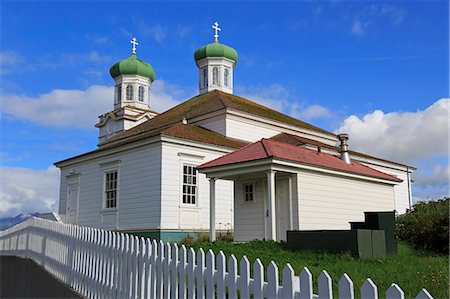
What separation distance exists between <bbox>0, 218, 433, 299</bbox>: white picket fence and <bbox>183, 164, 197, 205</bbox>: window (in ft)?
24.3

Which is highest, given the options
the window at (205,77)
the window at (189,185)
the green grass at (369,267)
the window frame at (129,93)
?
the window frame at (129,93)

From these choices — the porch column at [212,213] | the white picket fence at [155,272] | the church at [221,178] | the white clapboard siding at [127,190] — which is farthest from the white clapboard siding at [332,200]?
the white clapboard siding at [127,190]

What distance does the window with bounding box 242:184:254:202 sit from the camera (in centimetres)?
1330

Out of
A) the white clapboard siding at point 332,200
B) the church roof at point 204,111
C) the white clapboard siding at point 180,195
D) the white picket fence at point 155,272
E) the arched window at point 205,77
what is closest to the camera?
the white picket fence at point 155,272

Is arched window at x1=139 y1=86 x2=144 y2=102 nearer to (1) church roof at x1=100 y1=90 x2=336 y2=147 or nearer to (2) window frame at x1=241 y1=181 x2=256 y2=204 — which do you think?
(1) church roof at x1=100 y1=90 x2=336 y2=147

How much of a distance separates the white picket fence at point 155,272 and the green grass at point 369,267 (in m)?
1.21

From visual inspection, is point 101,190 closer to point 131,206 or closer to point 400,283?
point 131,206

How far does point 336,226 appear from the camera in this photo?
13.6 meters

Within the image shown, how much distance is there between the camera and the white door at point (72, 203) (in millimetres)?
22969

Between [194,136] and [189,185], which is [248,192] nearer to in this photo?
[189,185]

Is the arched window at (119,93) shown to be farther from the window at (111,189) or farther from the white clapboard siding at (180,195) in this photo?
the white clapboard siding at (180,195)

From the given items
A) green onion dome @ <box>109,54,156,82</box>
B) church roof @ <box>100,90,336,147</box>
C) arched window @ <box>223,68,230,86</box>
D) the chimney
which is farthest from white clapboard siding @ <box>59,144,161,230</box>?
green onion dome @ <box>109,54,156,82</box>

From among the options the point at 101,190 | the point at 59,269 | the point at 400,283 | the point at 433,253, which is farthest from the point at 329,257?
the point at 101,190

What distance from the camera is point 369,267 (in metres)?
7.86
